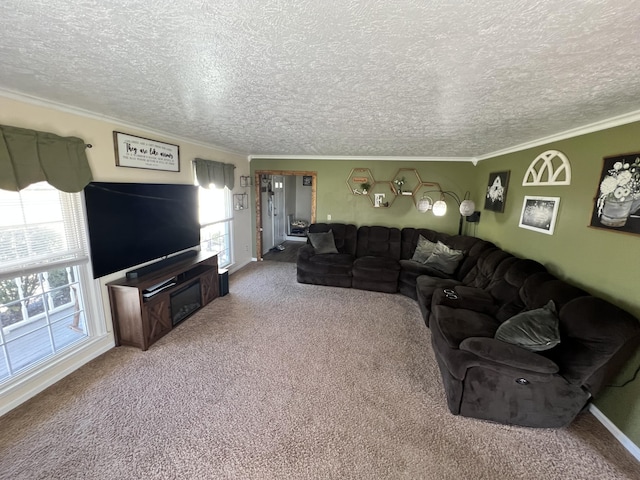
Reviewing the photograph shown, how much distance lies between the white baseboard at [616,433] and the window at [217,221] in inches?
180

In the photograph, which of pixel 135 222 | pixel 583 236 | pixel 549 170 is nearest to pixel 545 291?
pixel 583 236

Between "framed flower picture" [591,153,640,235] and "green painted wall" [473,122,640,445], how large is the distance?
0.20 ft

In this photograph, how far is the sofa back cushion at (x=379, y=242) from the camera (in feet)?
16.1

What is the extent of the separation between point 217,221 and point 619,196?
4.77 m

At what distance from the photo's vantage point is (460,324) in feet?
7.82

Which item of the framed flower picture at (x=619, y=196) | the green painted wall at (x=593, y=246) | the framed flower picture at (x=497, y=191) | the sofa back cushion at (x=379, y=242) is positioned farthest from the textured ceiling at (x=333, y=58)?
the sofa back cushion at (x=379, y=242)

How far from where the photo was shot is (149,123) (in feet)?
8.91

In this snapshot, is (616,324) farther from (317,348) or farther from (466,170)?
(466,170)

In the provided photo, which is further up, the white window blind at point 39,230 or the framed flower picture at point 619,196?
the framed flower picture at point 619,196

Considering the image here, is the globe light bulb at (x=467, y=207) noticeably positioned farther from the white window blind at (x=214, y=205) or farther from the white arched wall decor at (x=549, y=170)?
the white window blind at (x=214, y=205)

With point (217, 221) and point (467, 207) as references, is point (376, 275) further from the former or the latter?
point (217, 221)

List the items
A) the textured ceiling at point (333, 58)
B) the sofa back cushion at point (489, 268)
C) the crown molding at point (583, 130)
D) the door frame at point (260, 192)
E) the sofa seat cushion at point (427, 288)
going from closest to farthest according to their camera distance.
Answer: the textured ceiling at point (333, 58) → the crown molding at point (583, 130) → the sofa back cushion at point (489, 268) → the sofa seat cushion at point (427, 288) → the door frame at point (260, 192)

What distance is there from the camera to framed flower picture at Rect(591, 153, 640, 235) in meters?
1.87

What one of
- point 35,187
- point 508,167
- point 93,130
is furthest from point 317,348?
point 508,167
